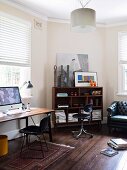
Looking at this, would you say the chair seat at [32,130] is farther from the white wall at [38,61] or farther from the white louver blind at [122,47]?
the white louver blind at [122,47]

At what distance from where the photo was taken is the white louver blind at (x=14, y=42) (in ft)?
13.9

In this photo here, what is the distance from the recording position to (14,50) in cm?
449

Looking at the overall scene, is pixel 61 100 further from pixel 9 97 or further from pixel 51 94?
pixel 9 97

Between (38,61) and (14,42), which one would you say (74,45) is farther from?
(14,42)

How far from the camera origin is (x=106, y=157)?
3340mm

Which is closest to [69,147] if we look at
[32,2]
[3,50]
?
[3,50]

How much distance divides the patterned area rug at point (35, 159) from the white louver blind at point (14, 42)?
6.54 ft

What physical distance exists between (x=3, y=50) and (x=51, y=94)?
1868mm

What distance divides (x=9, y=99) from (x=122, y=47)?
3.68 metres

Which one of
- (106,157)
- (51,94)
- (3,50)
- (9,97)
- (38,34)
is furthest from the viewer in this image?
(51,94)

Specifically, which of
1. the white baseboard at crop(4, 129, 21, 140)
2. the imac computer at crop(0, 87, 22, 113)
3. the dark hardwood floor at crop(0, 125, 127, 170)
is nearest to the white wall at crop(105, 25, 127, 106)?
the dark hardwood floor at crop(0, 125, 127, 170)

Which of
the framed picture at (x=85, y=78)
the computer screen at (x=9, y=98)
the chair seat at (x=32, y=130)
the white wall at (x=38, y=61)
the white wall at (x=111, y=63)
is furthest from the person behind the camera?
the white wall at (x=111, y=63)

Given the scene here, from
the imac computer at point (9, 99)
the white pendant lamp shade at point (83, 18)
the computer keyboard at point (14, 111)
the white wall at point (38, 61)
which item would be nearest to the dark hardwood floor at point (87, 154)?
the computer keyboard at point (14, 111)

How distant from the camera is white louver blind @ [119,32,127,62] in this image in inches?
226
